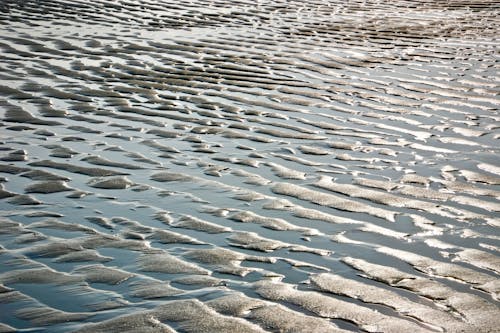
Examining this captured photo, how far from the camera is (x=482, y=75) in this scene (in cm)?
775

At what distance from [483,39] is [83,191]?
703 centimetres

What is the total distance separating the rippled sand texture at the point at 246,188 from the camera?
309 centimetres

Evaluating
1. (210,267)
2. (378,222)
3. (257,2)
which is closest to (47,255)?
(210,267)

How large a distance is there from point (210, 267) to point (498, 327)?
3.90 feet

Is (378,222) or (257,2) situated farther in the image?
(257,2)

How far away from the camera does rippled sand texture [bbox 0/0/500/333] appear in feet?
10.2

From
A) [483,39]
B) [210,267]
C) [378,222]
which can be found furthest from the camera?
[483,39]

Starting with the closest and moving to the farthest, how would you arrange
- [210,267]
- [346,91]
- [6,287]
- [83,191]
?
1. [6,287]
2. [210,267]
3. [83,191]
4. [346,91]

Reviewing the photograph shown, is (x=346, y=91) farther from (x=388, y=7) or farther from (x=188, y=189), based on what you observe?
(x=388, y=7)

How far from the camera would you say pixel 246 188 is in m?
4.49

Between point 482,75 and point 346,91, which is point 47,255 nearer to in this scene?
point 346,91

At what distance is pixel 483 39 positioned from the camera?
10.1 meters

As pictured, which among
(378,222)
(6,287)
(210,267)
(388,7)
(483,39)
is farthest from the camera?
(388,7)

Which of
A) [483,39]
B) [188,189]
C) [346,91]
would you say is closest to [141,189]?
[188,189]
